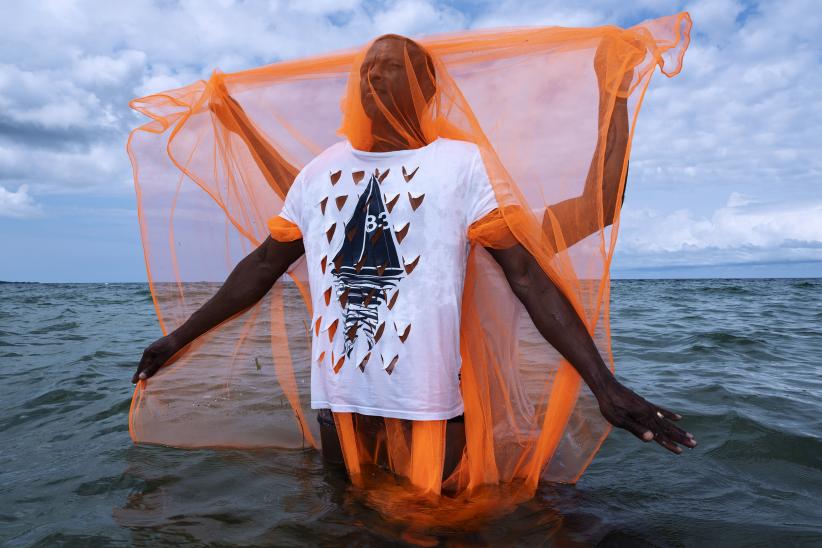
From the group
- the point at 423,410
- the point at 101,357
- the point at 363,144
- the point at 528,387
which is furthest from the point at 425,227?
the point at 101,357

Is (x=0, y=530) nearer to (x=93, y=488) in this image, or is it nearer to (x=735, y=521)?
(x=93, y=488)

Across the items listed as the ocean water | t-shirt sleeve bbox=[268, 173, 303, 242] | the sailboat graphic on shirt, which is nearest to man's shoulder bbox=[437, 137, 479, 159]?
the sailboat graphic on shirt

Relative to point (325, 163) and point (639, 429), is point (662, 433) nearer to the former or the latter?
point (639, 429)

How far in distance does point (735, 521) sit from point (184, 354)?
8.30 ft

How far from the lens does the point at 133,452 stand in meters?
3.01

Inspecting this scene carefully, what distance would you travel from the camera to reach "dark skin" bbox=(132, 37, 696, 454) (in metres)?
1.81

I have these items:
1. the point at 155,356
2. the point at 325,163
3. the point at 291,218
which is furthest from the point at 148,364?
the point at 325,163

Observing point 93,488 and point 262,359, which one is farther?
point 262,359

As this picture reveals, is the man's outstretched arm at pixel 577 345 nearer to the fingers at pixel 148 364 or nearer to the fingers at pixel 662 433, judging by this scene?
the fingers at pixel 662 433

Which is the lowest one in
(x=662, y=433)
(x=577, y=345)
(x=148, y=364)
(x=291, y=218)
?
(x=662, y=433)

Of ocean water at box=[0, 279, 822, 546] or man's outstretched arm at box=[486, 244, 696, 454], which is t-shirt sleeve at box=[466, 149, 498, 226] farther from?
ocean water at box=[0, 279, 822, 546]

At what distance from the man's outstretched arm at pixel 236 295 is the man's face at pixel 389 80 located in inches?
27.5

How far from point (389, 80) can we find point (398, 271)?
28.0 inches

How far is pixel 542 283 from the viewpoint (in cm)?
203
